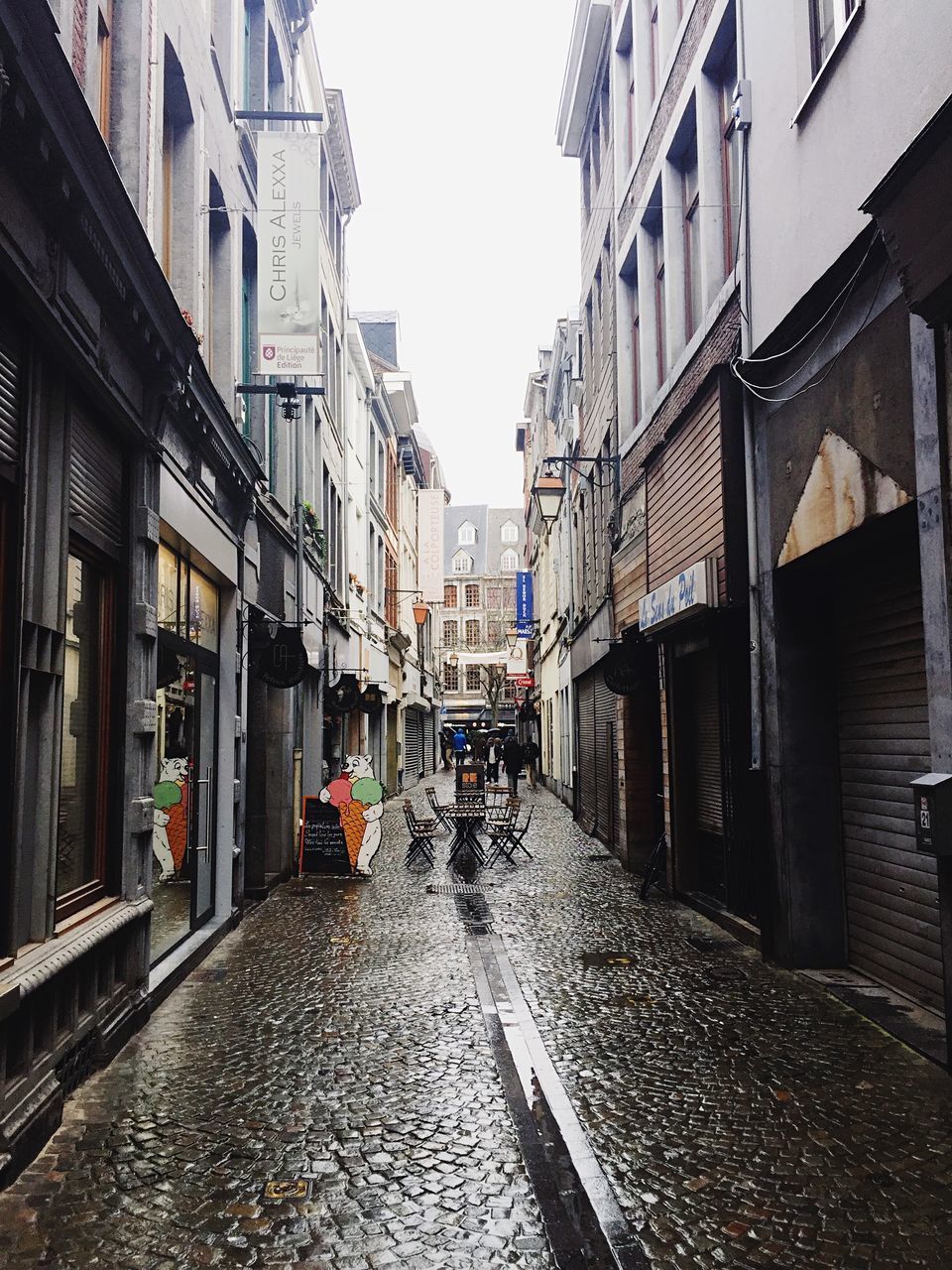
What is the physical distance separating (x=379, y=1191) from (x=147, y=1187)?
1012mm

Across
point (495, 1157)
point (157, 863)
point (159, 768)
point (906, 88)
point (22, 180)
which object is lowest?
point (495, 1157)

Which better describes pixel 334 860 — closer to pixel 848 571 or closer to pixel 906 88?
pixel 848 571

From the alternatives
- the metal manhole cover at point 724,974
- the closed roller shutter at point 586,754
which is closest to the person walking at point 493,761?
the closed roller shutter at point 586,754

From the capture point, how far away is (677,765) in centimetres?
1285

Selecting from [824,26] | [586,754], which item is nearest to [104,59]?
[824,26]

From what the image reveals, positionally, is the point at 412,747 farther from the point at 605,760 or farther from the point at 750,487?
the point at 750,487

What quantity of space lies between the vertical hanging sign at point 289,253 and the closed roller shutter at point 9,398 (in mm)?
5946

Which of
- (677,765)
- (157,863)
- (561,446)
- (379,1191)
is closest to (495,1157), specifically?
(379,1191)

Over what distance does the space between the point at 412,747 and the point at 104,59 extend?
33.3 meters

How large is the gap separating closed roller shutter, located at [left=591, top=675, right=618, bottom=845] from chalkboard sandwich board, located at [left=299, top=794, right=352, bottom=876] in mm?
4674

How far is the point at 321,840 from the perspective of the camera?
48.8ft

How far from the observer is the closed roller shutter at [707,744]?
38.4 feet

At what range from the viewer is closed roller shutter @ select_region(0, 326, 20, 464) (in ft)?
17.1

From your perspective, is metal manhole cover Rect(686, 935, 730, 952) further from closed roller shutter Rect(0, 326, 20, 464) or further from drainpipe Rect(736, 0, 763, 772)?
closed roller shutter Rect(0, 326, 20, 464)
